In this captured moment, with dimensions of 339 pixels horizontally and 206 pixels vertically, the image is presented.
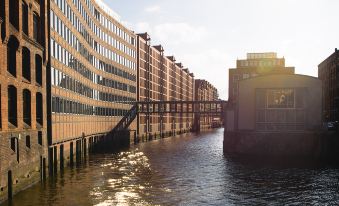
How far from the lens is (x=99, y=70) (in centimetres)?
6925

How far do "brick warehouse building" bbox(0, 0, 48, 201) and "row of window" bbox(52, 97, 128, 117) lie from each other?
5.48m

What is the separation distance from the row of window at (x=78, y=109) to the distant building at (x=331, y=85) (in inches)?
2004

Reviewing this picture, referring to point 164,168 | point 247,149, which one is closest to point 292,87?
point 247,149

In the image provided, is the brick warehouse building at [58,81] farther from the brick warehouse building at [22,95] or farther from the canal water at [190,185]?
the canal water at [190,185]

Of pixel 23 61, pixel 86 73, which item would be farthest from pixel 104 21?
pixel 23 61

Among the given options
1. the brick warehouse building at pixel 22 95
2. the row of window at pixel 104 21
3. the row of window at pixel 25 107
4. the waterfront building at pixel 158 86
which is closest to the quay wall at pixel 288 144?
the row of window at pixel 104 21

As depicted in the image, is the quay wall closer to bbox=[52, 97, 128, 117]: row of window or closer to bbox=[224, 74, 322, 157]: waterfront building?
bbox=[224, 74, 322, 157]: waterfront building

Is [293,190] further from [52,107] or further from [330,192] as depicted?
[52,107]

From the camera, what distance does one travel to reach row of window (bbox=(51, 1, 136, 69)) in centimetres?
4293

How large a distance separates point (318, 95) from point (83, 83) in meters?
37.2

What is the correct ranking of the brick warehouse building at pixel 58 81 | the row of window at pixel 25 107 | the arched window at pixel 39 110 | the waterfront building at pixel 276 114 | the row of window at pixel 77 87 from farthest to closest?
1. the waterfront building at pixel 276 114
2. the row of window at pixel 77 87
3. the arched window at pixel 39 110
4. the row of window at pixel 25 107
5. the brick warehouse building at pixel 58 81

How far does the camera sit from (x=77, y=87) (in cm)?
5222

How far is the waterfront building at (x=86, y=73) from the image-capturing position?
137 feet

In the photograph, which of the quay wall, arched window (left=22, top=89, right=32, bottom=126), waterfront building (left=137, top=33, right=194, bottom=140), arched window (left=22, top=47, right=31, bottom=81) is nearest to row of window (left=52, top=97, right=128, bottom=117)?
arched window (left=22, top=89, right=32, bottom=126)
